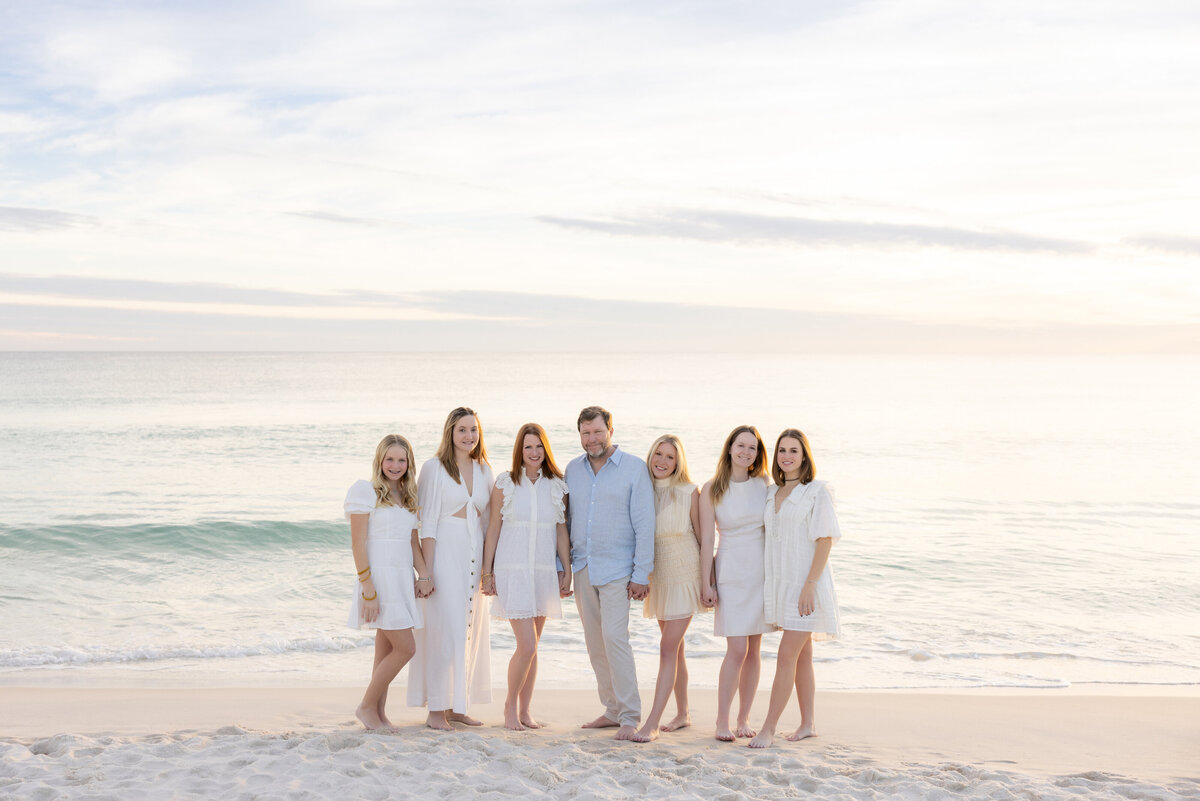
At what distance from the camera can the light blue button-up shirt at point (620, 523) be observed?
16.9 ft

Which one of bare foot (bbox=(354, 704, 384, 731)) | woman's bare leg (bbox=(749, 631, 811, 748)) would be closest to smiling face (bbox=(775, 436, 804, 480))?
woman's bare leg (bbox=(749, 631, 811, 748))

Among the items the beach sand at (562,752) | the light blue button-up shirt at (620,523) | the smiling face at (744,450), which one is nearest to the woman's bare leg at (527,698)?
the beach sand at (562,752)

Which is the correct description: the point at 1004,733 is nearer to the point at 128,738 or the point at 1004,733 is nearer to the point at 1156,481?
the point at 128,738

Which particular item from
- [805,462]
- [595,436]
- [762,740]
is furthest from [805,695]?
[595,436]

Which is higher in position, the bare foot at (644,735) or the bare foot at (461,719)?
the bare foot at (644,735)

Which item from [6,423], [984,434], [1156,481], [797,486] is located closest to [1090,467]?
[1156,481]

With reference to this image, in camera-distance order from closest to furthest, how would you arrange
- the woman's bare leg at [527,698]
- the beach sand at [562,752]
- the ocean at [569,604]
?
1. the beach sand at [562,752]
2. the woman's bare leg at [527,698]
3. the ocean at [569,604]

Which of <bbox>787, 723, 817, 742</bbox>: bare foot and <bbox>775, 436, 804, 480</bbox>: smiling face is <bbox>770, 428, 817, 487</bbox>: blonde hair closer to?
<bbox>775, 436, 804, 480</bbox>: smiling face

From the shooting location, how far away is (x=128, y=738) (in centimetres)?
521

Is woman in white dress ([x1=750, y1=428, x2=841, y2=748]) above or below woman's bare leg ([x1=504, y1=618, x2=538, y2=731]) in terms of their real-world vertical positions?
above

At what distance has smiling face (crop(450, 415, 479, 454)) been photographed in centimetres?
519

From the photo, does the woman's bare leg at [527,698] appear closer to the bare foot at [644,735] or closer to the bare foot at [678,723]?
the bare foot at [644,735]

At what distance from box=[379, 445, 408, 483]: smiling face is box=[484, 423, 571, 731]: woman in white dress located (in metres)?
0.56

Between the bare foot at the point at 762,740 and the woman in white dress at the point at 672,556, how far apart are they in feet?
1.82
